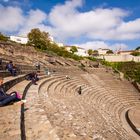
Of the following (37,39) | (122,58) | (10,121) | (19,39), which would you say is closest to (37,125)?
(10,121)

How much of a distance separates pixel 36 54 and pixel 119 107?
18084 millimetres

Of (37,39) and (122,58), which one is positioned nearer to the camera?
(37,39)

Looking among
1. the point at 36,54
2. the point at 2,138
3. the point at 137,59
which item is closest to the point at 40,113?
the point at 2,138

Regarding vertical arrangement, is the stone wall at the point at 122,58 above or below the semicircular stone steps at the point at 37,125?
above

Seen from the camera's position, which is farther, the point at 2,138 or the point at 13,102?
the point at 13,102

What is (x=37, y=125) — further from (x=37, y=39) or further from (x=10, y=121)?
(x=37, y=39)

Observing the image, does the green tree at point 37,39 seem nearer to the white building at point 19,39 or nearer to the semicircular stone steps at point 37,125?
the white building at point 19,39

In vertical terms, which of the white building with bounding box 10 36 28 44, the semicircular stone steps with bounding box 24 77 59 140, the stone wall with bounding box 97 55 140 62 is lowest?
the semicircular stone steps with bounding box 24 77 59 140

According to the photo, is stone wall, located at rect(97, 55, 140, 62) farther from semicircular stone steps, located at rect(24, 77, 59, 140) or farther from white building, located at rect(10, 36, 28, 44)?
semicircular stone steps, located at rect(24, 77, 59, 140)

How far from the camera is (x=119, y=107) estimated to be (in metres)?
23.4

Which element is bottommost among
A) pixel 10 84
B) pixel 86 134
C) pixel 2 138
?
pixel 86 134

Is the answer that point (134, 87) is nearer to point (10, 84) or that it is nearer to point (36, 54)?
point (36, 54)

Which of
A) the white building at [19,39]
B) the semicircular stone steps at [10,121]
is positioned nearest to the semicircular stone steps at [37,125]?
the semicircular stone steps at [10,121]

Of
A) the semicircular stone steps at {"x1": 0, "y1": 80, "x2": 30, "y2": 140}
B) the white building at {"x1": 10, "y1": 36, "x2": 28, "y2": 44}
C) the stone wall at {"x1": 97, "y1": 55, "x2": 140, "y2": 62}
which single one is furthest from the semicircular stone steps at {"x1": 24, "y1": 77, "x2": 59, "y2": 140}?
the white building at {"x1": 10, "y1": 36, "x2": 28, "y2": 44}
